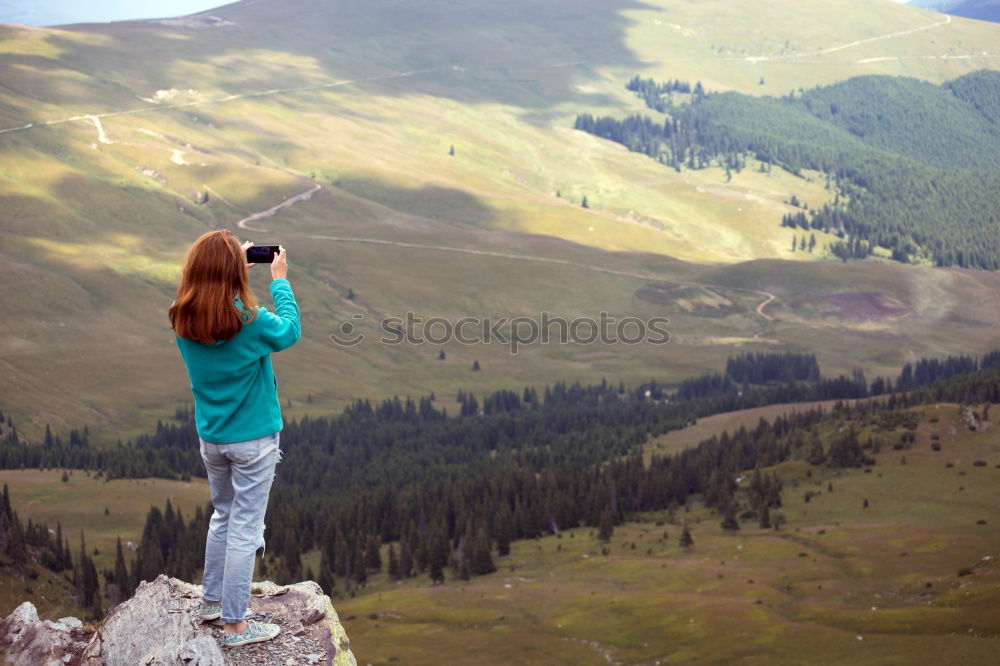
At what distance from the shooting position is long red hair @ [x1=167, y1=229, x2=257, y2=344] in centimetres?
2117

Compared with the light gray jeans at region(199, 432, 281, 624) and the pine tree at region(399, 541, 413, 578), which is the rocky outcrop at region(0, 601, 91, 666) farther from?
the pine tree at region(399, 541, 413, 578)

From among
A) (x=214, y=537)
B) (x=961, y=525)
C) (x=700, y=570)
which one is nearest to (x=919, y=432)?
(x=961, y=525)

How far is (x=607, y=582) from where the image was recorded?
138000mm

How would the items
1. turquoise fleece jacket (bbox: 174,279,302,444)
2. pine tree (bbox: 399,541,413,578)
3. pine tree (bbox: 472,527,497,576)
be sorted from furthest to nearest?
1. pine tree (bbox: 399,541,413,578)
2. pine tree (bbox: 472,527,497,576)
3. turquoise fleece jacket (bbox: 174,279,302,444)

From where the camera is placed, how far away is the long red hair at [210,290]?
21172mm

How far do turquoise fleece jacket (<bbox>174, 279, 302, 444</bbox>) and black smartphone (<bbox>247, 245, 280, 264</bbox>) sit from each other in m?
1.03

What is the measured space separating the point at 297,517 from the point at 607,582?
60.5m

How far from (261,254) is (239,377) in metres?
2.43

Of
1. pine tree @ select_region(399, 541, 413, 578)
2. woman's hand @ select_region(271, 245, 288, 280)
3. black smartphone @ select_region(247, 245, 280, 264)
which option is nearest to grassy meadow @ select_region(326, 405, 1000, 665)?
pine tree @ select_region(399, 541, 413, 578)

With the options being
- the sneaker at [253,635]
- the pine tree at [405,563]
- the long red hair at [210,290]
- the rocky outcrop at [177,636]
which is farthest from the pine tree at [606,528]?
the long red hair at [210,290]

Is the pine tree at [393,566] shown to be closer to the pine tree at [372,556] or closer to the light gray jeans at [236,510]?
the pine tree at [372,556]

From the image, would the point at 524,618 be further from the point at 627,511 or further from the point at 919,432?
the point at 919,432

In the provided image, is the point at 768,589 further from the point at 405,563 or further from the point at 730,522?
the point at 405,563

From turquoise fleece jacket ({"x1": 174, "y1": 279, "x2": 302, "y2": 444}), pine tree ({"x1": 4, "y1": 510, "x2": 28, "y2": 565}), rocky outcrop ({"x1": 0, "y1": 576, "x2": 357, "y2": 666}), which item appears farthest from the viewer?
pine tree ({"x1": 4, "y1": 510, "x2": 28, "y2": 565})
